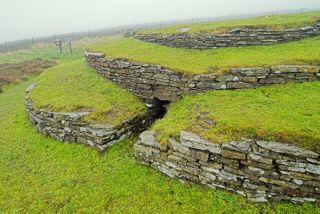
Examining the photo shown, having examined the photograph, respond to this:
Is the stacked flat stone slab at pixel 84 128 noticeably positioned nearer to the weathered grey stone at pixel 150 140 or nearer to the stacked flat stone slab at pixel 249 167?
the weathered grey stone at pixel 150 140

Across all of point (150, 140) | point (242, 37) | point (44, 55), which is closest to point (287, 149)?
point (150, 140)

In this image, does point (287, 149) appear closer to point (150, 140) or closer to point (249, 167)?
point (249, 167)

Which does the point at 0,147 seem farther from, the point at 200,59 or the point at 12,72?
the point at 12,72

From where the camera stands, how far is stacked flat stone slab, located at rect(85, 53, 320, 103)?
9.67 m

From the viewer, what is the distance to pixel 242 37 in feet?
43.9

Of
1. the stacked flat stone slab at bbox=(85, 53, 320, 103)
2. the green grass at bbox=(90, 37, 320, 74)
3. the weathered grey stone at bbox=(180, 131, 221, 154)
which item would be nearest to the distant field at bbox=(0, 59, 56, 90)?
the green grass at bbox=(90, 37, 320, 74)

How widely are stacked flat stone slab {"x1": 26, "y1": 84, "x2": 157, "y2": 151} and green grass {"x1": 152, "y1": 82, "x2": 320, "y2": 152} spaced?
1.71 meters

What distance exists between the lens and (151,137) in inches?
358

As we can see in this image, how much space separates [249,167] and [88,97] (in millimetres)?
8232

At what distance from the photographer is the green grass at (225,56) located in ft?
34.3

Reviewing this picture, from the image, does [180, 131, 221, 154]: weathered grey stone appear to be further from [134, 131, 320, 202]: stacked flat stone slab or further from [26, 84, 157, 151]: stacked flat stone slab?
[26, 84, 157, 151]: stacked flat stone slab

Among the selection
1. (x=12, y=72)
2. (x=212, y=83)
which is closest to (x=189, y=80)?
(x=212, y=83)

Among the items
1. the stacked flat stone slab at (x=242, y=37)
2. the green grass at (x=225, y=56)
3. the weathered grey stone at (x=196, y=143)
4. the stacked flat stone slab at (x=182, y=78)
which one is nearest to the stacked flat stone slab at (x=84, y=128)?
the stacked flat stone slab at (x=182, y=78)

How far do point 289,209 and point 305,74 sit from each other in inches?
196
